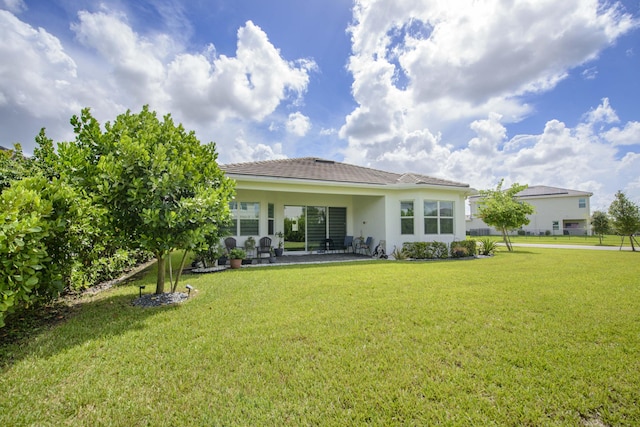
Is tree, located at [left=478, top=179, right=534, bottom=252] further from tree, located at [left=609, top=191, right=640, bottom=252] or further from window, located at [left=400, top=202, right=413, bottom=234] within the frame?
window, located at [left=400, top=202, right=413, bottom=234]

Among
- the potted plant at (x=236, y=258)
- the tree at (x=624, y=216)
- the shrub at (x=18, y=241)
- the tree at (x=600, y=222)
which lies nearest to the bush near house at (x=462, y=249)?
the potted plant at (x=236, y=258)

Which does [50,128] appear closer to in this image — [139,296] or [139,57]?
[139,57]

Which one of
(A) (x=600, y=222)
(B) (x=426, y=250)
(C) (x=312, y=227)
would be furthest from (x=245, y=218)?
(A) (x=600, y=222)

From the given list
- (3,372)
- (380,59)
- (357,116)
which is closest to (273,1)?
(380,59)

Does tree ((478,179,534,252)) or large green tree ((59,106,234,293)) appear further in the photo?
tree ((478,179,534,252))

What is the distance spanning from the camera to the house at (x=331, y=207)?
12.6 metres

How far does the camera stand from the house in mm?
12578

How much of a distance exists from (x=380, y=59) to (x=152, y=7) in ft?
34.8

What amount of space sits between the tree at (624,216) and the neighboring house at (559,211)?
16.6 metres

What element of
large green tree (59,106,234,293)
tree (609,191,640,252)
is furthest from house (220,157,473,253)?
tree (609,191,640,252)

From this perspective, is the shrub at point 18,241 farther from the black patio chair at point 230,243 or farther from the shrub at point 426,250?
the shrub at point 426,250

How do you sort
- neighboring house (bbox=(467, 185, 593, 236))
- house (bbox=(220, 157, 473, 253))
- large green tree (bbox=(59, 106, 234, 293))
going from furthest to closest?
neighboring house (bbox=(467, 185, 593, 236)) < house (bbox=(220, 157, 473, 253)) < large green tree (bbox=(59, 106, 234, 293))

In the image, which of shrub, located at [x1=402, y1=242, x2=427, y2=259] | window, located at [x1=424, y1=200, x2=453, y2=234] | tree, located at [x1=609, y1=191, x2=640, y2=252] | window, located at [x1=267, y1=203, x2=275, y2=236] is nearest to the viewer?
shrub, located at [x1=402, y1=242, x2=427, y2=259]

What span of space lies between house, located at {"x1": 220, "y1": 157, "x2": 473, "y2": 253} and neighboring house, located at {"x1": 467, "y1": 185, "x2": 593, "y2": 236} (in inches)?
991
